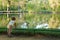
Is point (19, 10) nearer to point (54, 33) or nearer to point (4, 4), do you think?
point (4, 4)

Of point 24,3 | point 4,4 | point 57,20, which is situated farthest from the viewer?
point 24,3

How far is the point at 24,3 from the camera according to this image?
898 centimetres

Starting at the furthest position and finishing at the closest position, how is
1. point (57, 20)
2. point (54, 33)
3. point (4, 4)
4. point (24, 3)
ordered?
point (24, 3) < point (4, 4) < point (57, 20) < point (54, 33)

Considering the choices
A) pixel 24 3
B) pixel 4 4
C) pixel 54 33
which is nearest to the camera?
pixel 54 33

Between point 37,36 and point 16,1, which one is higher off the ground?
point 16,1

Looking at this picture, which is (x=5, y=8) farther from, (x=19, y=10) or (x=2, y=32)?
(x=2, y=32)

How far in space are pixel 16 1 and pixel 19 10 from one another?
83cm

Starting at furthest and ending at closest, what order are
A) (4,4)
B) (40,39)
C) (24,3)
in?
(24,3) < (4,4) < (40,39)

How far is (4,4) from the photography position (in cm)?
841

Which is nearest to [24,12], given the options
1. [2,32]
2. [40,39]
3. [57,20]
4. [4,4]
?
[4,4]

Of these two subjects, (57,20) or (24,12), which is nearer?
(57,20)

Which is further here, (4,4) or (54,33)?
(4,4)

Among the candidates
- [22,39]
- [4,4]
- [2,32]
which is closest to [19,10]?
[4,4]

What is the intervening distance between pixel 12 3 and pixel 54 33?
12.9 feet
